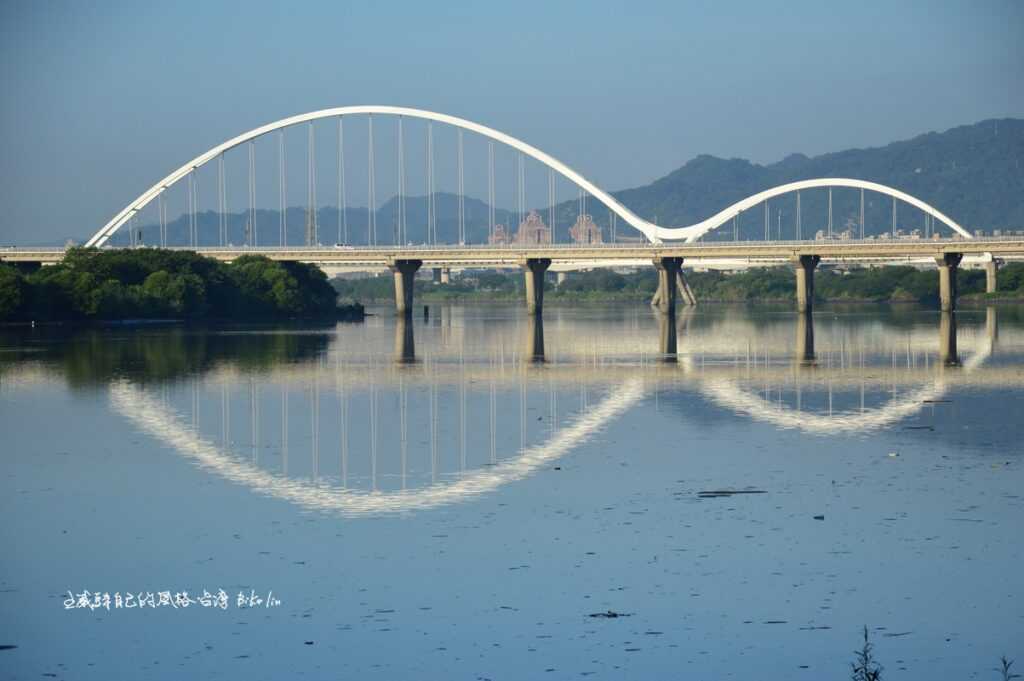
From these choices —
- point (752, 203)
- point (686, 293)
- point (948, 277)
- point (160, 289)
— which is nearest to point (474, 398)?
point (160, 289)

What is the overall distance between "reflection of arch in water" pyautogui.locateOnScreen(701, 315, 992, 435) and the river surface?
0.16m

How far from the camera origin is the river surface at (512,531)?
14719 mm

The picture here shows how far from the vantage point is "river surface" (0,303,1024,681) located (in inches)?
579

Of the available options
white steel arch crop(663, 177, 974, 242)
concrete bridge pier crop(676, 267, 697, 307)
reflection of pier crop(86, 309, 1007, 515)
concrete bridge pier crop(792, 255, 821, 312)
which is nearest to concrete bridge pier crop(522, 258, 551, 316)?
concrete bridge pier crop(792, 255, 821, 312)

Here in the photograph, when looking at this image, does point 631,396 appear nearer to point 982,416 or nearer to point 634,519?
point 982,416

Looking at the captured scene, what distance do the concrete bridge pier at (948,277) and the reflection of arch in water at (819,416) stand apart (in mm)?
67634

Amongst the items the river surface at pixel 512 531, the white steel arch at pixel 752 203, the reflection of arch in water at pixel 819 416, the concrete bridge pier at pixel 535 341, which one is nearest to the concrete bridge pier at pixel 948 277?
the white steel arch at pixel 752 203

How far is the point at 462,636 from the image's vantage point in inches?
595

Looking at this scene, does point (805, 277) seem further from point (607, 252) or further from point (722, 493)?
point (722, 493)

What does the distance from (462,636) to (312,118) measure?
107363 mm

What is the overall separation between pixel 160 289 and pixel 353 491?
7313cm

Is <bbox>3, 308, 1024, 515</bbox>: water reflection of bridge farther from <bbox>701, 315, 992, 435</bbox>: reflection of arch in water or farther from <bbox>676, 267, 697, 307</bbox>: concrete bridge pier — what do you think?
<bbox>676, 267, 697, 307</bbox>: concrete bridge pier

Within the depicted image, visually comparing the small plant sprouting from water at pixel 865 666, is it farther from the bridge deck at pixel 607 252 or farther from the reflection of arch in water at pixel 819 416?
the bridge deck at pixel 607 252

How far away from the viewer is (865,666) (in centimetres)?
1298
